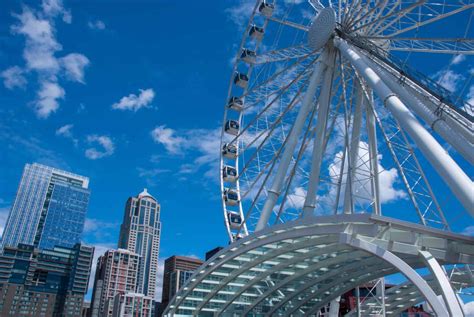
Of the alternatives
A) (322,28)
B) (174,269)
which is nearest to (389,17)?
(322,28)

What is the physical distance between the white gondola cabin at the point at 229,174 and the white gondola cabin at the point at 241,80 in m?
6.00

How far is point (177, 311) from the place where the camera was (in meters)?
28.9

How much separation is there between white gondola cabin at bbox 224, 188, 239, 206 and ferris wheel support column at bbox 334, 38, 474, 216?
1490 centimetres

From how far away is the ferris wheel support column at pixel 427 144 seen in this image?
45.5 ft

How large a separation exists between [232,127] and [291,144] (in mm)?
10813

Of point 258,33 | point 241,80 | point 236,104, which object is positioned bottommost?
point 236,104

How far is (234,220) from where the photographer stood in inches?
1286

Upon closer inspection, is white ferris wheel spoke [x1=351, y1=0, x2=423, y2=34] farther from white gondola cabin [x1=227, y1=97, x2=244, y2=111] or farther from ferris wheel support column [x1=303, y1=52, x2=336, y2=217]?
white gondola cabin [x1=227, y1=97, x2=244, y2=111]

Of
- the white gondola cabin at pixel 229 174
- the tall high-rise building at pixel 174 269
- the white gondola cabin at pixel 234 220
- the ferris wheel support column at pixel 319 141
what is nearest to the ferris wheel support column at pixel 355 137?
the ferris wheel support column at pixel 319 141

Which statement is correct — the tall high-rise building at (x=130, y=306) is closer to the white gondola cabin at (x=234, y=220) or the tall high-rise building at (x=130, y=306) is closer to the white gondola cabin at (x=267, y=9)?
the white gondola cabin at (x=234, y=220)

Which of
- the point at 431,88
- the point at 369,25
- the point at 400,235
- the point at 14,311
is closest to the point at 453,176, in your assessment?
the point at 400,235

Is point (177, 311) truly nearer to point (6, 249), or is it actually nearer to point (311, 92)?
point (311, 92)

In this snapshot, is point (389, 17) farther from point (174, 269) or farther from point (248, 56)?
point (174, 269)

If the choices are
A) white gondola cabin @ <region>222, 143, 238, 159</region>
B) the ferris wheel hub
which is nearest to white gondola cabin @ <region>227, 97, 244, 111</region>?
white gondola cabin @ <region>222, 143, 238, 159</region>
